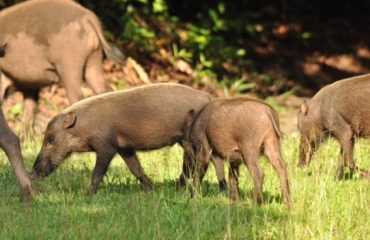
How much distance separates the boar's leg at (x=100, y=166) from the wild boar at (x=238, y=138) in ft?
2.53

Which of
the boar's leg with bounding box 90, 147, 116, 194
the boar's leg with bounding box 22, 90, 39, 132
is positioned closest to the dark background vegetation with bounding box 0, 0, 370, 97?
the boar's leg with bounding box 22, 90, 39, 132

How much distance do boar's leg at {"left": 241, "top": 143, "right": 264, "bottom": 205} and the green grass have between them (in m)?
0.09

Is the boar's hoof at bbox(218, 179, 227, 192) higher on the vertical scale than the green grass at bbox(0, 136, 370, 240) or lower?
lower

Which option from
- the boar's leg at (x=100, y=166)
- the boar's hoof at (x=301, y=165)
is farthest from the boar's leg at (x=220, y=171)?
the boar's hoof at (x=301, y=165)

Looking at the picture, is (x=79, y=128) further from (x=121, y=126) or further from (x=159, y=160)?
(x=159, y=160)

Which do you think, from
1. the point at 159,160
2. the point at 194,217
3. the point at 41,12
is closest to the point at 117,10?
the point at 41,12

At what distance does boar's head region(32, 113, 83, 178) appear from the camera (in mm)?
8797

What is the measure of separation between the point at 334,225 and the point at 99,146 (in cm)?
242

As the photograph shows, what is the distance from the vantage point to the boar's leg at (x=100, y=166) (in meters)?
8.40

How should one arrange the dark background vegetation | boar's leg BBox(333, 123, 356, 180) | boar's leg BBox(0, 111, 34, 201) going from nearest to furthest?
boar's leg BBox(0, 111, 34, 201) < boar's leg BBox(333, 123, 356, 180) < the dark background vegetation

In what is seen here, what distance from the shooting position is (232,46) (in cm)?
1834

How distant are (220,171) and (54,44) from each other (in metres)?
4.00

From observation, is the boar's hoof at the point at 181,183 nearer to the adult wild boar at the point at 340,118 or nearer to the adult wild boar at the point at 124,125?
the adult wild boar at the point at 124,125

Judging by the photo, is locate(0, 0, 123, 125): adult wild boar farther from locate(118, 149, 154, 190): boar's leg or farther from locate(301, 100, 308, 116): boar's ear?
locate(118, 149, 154, 190): boar's leg
